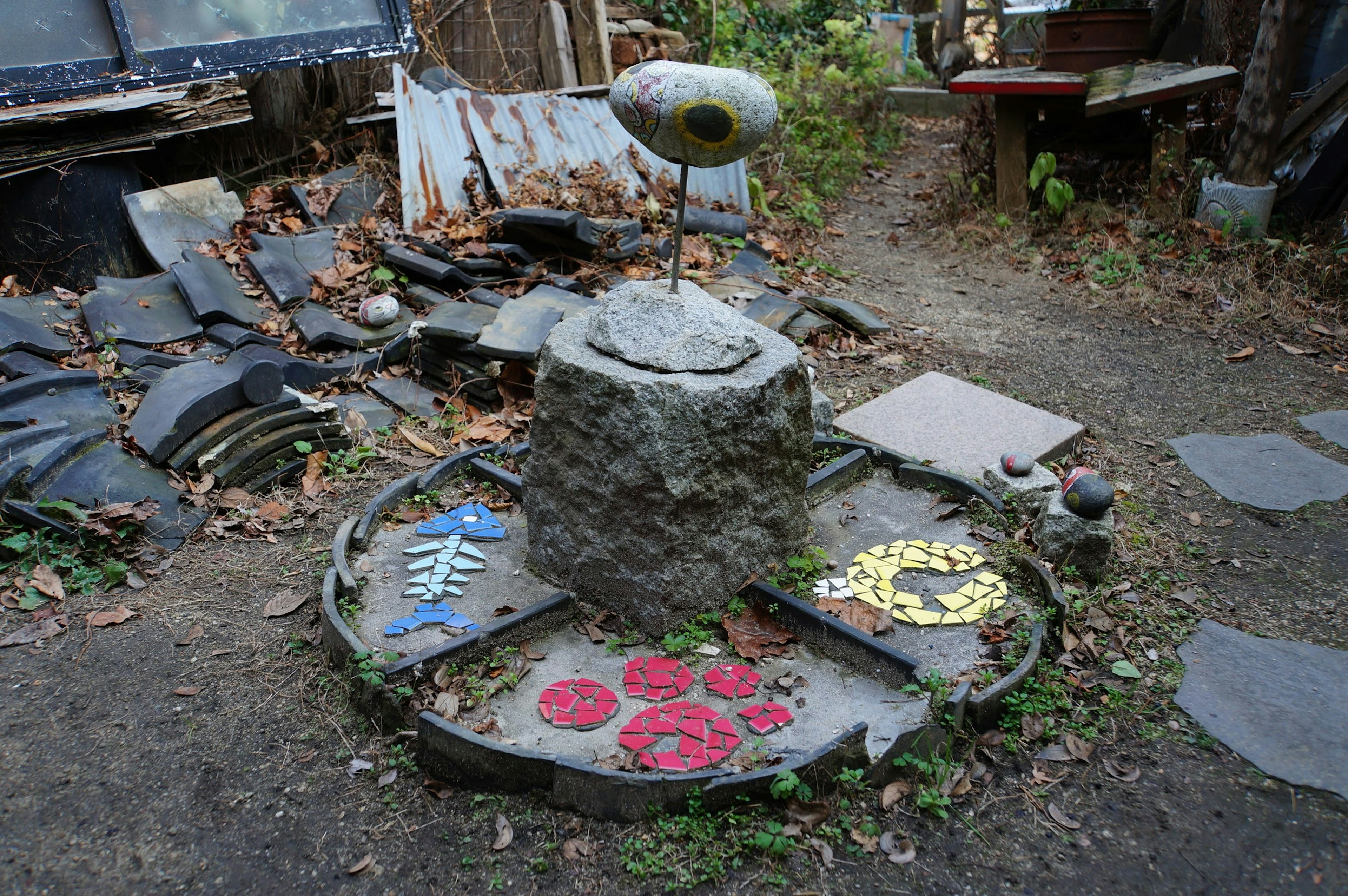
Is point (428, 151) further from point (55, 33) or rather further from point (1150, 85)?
point (1150, 85)

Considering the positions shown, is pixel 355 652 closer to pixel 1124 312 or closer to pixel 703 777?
pixel 703 777

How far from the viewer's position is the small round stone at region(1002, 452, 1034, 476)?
3.77m

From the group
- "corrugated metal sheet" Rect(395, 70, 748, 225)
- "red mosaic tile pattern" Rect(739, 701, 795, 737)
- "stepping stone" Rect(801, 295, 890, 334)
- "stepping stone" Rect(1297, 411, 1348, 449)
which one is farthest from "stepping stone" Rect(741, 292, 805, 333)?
"red mosaic tile pattern" Rect(739, 701, 795, 737)

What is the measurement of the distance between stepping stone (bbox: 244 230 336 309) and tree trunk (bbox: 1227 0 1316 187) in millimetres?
6633

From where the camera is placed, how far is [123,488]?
374cm

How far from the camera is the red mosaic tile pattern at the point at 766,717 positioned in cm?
274

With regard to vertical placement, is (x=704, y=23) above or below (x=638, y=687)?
above

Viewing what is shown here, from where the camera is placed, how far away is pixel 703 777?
2465 millimetres

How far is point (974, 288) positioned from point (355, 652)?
5511 mm

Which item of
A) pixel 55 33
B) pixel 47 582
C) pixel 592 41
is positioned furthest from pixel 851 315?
pixel 55 33

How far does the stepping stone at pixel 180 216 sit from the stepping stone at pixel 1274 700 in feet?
19.1

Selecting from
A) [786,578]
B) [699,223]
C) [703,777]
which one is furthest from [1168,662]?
[699,223]

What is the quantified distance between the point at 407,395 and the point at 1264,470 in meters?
4.38

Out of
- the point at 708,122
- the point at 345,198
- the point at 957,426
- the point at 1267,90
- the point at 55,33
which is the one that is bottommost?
the point at 957,426
